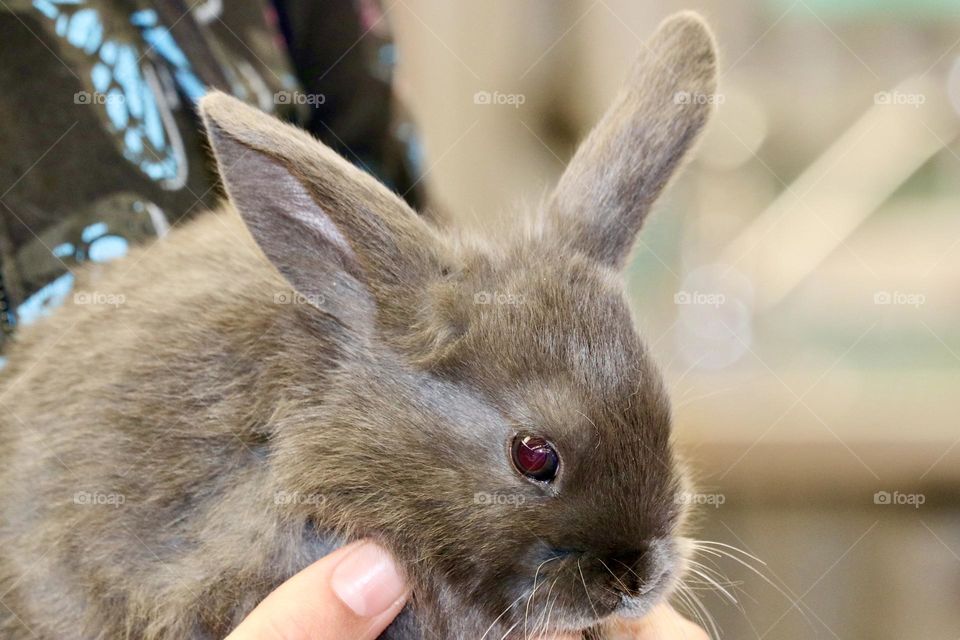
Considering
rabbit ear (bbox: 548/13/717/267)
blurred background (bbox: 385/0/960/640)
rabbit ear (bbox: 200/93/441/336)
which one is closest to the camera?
rabbit ear (bbox: 200/93/441/336)

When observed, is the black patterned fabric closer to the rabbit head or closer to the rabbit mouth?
the rabbit head

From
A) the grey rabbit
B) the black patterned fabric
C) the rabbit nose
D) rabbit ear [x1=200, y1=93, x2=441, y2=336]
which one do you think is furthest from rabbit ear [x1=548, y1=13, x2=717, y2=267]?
the black patterned fabric

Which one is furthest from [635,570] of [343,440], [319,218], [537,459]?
[319,218]

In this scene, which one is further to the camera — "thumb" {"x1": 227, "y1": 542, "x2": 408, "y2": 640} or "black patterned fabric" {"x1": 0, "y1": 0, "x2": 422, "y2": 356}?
"black patterned fabric" {"x1": 0, "y1": 0, "x2": 422, "y2": 356}

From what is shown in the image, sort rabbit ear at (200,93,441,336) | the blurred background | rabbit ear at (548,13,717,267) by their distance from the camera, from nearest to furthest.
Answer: rabbit ear at (200,93,441,336) → rabbit ear at (548,13,717,267) → the blurred background

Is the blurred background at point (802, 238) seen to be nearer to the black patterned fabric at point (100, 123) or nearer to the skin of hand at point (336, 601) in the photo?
the black patterned fabric at point (100, 123)
